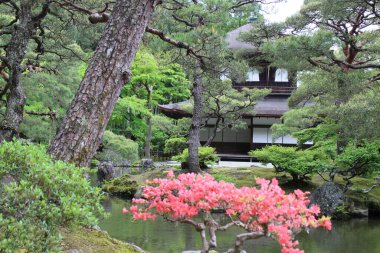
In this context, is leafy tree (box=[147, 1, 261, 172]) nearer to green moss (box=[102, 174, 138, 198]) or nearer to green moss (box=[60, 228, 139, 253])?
green moss (box=[60, 228, 139, 253])

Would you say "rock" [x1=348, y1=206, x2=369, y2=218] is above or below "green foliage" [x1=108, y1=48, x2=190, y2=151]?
below

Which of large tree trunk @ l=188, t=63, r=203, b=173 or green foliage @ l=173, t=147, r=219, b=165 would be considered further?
green foliage @ l=173, t=147, r=219, b=165

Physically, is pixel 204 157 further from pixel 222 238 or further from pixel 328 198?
pixel 222 238

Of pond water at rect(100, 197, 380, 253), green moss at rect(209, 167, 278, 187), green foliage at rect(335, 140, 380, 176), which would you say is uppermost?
green foliage at rect(335, 140, 380, 176)

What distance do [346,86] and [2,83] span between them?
7.79 meters

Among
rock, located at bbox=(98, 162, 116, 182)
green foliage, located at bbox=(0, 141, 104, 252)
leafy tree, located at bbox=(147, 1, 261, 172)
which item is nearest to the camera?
green foliage, located at bbox=(0, 141, 104, 252)

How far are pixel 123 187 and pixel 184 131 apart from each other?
13.3 ft

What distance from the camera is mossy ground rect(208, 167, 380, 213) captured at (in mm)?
10602

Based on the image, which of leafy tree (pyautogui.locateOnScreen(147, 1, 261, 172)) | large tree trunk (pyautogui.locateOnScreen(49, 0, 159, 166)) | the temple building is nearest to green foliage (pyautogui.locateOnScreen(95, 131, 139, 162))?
leafy tree (pyautogui.locateOnScreen(147, 1, 261, 172))

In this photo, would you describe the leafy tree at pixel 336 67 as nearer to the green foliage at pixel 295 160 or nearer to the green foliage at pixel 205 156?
the green foliage at pixel 295 160

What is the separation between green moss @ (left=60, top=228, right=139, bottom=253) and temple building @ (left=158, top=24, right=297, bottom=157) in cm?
1461

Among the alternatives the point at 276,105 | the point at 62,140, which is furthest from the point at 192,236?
the point at 276,105

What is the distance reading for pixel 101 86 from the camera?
3.72 m

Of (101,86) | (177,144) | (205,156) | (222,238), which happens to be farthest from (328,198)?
(101,86)
